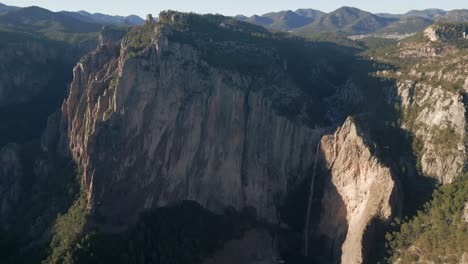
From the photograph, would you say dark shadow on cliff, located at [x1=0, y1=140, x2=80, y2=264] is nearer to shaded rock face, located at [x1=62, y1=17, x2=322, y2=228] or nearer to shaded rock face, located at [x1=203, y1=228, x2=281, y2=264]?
shaded rock face, located at [x1=62, y1=17, x2=322, y2=228]

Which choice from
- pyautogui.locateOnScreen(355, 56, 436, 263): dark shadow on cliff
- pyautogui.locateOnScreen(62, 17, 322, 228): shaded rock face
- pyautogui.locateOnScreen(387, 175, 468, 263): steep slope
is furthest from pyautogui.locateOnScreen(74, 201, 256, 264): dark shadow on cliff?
pyautogui.locateOnScreen(387, 175, 468, 263): steep slope

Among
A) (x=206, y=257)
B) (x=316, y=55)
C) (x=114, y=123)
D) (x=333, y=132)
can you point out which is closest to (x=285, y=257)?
(x=206, y=257)

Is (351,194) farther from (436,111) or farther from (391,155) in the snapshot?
(436,111)

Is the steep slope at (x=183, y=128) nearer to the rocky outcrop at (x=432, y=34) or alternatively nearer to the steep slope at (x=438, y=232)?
the steep slope at (x=438, y=232)

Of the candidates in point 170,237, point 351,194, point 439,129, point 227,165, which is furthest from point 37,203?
point 439,129

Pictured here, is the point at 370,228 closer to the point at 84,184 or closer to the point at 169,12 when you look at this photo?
the point at 84,184

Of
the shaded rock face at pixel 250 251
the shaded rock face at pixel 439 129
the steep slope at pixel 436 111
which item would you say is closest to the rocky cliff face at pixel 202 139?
the shaded rock face at pixel 250 251
